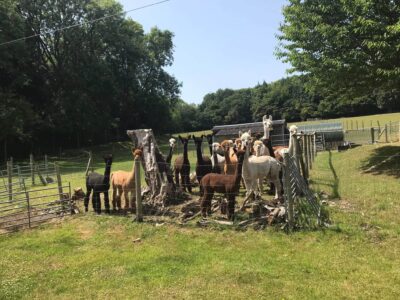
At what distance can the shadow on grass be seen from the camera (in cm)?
1596

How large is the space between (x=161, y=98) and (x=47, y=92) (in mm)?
15990

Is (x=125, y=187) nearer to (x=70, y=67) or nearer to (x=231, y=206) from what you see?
(x=231, y=206)

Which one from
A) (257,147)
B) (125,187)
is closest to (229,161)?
(257,147)

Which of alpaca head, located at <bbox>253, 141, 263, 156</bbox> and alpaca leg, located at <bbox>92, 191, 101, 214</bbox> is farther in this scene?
alpaca head, located at <bbox>253, 141, 263, 156</bbox>

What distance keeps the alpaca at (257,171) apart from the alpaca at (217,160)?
4.44 ft

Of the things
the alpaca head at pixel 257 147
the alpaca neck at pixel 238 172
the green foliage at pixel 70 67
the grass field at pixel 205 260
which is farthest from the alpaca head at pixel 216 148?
the green foliage at pixel 70 67

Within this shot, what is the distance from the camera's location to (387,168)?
1645cm

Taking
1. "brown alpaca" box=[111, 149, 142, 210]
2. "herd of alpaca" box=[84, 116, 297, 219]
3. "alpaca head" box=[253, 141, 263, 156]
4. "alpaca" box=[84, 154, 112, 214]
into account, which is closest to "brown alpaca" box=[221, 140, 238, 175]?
"herd of alpaca" box=[84, 116, 297, 219]

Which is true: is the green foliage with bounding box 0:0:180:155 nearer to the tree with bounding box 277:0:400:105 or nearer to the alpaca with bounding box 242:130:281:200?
the tree with bounding box 277:0:400:105

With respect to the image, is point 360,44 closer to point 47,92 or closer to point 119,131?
point 47,92

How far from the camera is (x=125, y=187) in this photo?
11000 millimetres

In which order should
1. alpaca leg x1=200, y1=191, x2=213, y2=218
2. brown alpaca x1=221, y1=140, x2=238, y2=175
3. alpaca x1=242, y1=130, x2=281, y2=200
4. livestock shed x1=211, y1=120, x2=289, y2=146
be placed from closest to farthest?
alpaca leg x1=200, y1=191, x2=213, y2=218
alpaca x1=242, y1=130, x2=281, y2=200
brown alpaca x1=221, y1=140, x2=238, y2=175
livestock shed x1=211, y1=120, x2=289, y2=146

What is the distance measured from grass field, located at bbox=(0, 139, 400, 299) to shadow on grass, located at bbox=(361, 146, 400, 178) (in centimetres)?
620

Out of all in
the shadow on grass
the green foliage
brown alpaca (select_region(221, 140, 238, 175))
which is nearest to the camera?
brown alpaca (select_region(221, 140, 238, 175))
